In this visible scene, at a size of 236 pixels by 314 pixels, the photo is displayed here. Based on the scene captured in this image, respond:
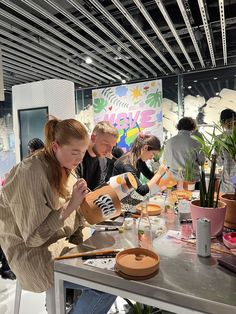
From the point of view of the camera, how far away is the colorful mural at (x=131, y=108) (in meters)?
5.56

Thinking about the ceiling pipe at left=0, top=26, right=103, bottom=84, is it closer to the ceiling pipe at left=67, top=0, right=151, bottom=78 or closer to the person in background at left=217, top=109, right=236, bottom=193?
the ceiling pipe at left=67, top=0, right=151, bottom=78

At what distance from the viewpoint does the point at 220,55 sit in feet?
15.5

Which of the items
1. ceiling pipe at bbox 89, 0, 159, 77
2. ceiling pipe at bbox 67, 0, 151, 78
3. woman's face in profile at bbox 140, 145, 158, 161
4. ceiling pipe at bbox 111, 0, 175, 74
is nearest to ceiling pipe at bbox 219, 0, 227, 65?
ceiling pipe at bbox 111, 0, 175, 74

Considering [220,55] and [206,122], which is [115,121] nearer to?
[206,122]

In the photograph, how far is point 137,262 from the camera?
0.97 metres

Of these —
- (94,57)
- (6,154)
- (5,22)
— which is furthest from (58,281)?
(6,154)

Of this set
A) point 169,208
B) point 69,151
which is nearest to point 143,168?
point 169,208

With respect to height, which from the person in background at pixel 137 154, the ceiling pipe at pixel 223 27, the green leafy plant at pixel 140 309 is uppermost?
the ceiling pipe at pixel 223 27

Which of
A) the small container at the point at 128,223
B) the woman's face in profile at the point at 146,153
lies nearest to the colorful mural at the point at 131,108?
the woman's face in profile at the point at 146,153

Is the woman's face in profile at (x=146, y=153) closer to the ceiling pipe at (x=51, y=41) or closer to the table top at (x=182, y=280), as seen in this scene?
the table top at (x=182, y=280)

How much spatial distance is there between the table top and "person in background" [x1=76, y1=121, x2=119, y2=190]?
3.37 feet

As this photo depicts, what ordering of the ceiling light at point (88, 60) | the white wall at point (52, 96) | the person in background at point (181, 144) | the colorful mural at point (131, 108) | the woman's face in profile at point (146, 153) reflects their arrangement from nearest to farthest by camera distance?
the woman's face in profile at point (146, 153) → the person in background at point (181, 144) → the ceiling light at point (88, 60) → the white wall at point (52, 96) → the colorful mural at point (131, 108)

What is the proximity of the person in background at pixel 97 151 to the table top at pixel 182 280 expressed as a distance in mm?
1029

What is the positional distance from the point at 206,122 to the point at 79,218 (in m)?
4.32
